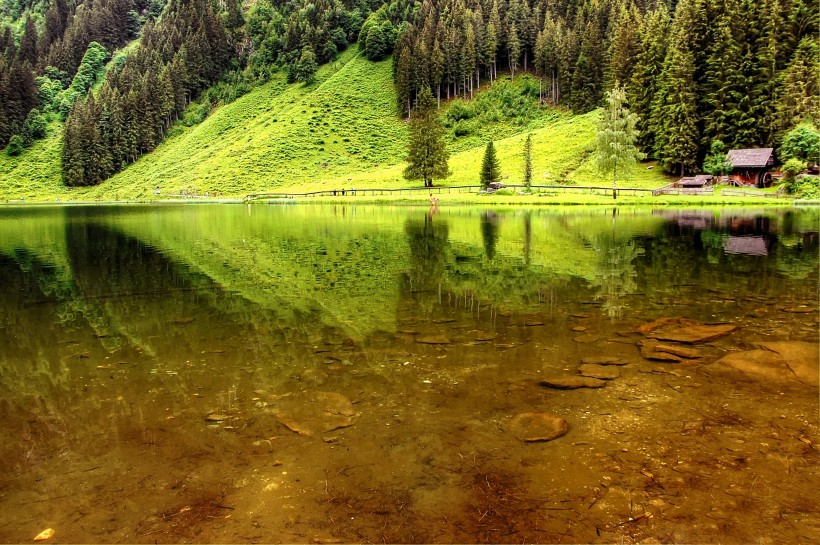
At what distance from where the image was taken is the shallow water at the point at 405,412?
5.17 meters

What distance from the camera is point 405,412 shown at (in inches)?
301

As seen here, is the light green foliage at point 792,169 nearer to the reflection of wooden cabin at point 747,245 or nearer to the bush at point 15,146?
the reflection of wooden cabin at point 747,245

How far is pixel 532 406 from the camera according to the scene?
771 centimetres

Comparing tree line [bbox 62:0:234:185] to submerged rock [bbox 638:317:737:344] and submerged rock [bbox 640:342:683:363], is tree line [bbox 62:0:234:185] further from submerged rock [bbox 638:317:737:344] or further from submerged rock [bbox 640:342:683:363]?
submerged rock [bbox 640:342:683:363]

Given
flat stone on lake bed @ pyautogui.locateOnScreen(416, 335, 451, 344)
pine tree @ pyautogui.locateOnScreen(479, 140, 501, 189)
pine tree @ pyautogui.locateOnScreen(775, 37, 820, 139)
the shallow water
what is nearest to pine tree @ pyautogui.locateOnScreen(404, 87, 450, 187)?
pine tree @ pyautogui.locateOnScreen(479, 140, 501, 189)

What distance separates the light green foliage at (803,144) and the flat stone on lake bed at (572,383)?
205ft

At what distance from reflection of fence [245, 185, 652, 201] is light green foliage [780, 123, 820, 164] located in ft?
48.2

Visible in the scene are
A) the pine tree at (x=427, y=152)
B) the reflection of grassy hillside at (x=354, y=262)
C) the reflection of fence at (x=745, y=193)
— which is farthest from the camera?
the pine tree at (x=427, y=152)

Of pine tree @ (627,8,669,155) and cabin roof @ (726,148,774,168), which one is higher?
pine tree @ (627,8,669,155)

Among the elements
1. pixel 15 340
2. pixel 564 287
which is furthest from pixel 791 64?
pixel 15 340

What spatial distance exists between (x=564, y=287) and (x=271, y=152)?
9937 cm

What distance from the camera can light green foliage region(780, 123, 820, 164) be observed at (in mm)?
53625

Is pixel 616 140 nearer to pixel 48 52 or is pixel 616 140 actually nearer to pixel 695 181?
pixel 695 181

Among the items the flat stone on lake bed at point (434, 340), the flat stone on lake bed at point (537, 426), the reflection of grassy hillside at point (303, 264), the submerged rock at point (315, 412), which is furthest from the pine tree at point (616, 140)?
the submerged rock at point (315, 412)
